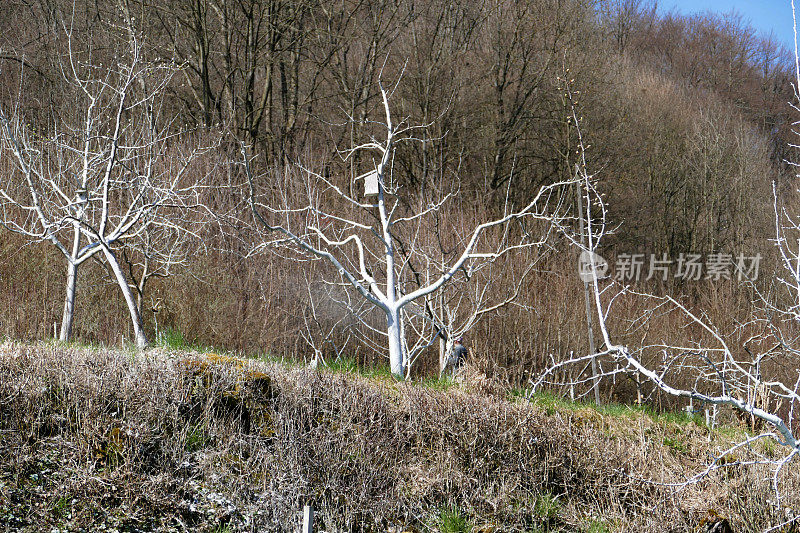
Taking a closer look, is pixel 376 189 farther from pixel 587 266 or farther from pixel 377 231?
pixel 377 231

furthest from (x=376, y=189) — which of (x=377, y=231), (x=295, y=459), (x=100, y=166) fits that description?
(x=100, y=166)

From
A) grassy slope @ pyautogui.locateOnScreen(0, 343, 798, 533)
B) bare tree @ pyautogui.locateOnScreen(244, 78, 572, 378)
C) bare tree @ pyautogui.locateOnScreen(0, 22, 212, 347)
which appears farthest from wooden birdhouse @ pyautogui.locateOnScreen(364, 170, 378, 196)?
grassy slope @ pyautogui.locateOnScreen(0, 343, 798, 533)

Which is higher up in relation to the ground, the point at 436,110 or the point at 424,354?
the point at 436,110

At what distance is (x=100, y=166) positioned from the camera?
13531 millimetres

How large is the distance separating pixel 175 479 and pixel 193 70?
1327 centimetres

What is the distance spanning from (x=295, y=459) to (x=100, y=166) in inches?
351

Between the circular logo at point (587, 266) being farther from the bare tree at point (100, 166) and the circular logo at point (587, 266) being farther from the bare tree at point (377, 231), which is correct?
the bare tree at point (100, 166)

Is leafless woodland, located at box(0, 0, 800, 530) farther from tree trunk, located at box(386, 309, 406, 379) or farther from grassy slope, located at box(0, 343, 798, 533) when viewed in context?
grassy slope, located at box(0, 343, 798, 533)

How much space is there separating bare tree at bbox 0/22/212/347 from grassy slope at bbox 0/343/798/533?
196 centimetres

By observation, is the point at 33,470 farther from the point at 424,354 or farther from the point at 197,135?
the point at 197,135

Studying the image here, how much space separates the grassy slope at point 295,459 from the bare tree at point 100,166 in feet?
6.41

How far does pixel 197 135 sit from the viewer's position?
16703 millimetres

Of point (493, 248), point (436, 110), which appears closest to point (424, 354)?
point (493, 248)

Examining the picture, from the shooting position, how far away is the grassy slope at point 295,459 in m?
5.88
